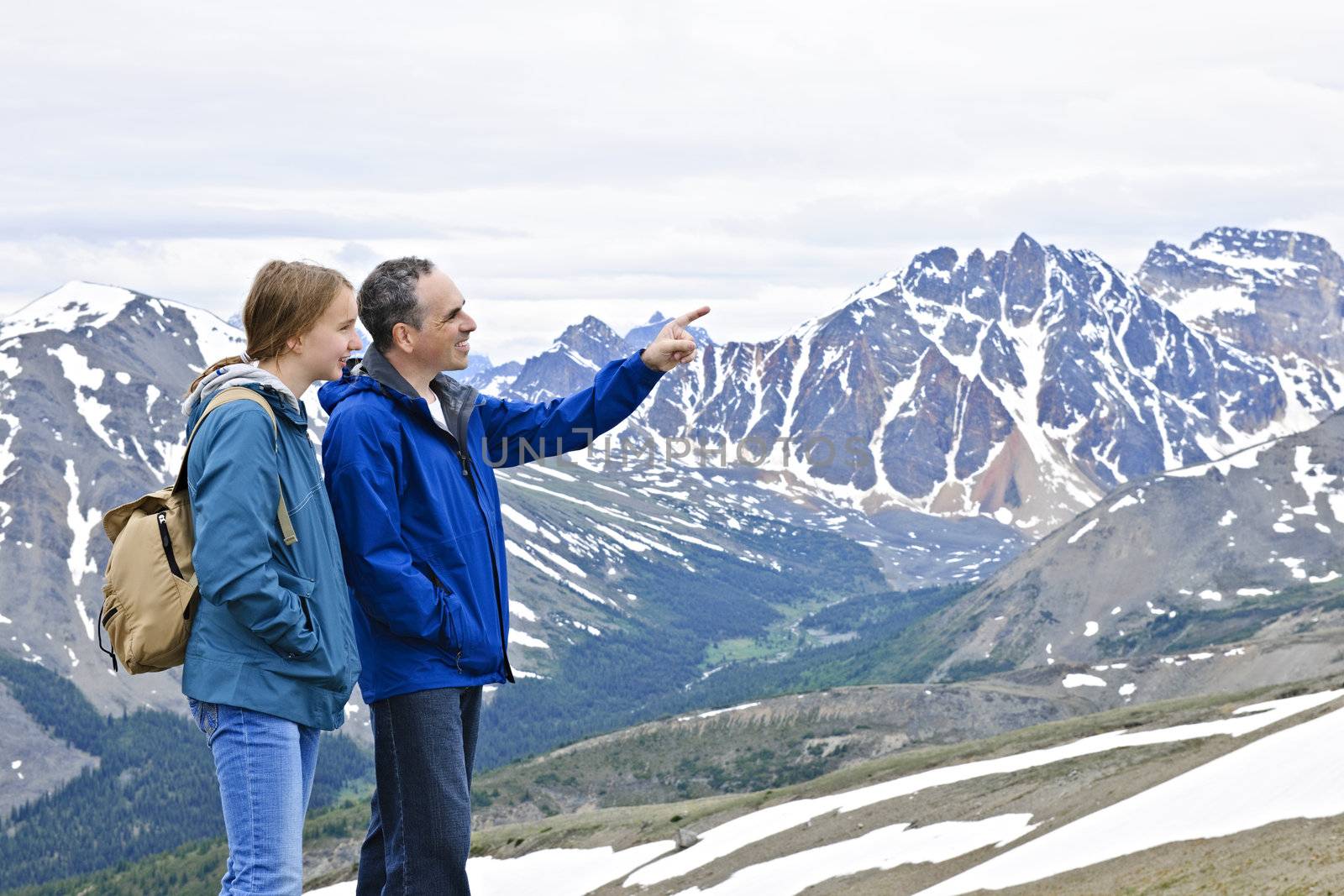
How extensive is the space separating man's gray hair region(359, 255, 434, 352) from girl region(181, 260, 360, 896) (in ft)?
5.32

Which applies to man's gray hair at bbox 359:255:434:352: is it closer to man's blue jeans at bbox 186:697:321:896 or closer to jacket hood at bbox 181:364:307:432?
jacket hood at bbox 181:364:307:432

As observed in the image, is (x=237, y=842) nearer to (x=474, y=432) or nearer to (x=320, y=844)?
(x=474, y=432)

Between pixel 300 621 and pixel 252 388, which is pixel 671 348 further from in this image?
pixel 300 621

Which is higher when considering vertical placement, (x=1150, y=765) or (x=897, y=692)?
(x=1150, y=765)

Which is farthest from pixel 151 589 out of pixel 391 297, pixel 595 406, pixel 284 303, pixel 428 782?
pixel 595 406

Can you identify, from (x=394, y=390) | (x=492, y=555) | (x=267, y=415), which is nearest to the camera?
(x=267, y=415)

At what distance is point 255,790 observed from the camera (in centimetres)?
1023

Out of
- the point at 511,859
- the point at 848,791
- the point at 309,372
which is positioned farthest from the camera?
the point at 511,859

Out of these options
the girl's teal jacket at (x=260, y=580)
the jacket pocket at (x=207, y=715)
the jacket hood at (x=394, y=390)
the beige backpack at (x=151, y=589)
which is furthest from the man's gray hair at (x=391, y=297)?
the jacket pocket at (x=207, y=715)

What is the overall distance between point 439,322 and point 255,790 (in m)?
4.42

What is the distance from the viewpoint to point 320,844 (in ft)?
453

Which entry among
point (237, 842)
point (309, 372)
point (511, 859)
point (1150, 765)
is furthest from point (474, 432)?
point (511, 859)

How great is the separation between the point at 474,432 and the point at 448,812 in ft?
11.7

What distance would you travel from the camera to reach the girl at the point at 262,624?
9961mm
